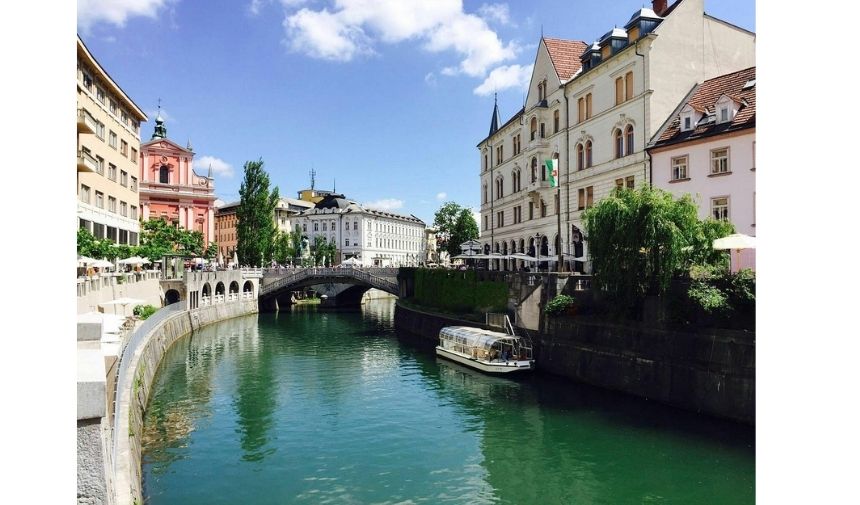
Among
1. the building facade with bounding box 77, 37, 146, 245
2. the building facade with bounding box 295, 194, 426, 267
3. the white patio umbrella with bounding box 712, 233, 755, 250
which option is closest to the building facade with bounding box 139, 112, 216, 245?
the building facade with bounding box 77, 37, 146, 245

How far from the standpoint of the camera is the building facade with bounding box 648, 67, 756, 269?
88.9 feet

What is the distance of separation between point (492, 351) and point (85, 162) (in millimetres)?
26195

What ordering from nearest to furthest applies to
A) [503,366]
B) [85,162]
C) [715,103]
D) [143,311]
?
1. [503,366]
2. [715,103]
3. [85,162]
4. [143,311]

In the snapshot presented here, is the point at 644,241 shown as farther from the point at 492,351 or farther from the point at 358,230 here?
the point at 358,230

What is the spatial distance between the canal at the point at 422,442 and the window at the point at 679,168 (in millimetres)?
13199

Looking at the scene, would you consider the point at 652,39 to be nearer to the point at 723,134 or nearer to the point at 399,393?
the point at 723,134

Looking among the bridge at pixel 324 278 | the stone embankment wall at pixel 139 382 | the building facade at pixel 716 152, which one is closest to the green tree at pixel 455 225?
the bridge at pixel 324 278

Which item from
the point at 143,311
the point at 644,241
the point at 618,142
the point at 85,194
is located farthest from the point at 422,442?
the point at 85,194

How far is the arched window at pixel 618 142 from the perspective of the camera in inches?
1385

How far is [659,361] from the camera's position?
2319 centimetres

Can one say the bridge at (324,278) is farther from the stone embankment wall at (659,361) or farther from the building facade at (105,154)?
the stone embankment wall at (659,361)

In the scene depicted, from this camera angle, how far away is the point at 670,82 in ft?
108
